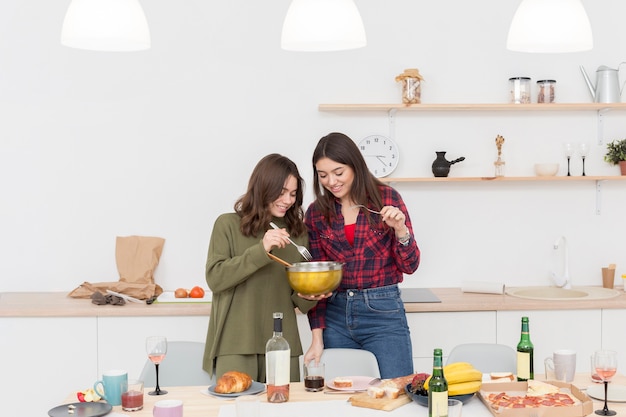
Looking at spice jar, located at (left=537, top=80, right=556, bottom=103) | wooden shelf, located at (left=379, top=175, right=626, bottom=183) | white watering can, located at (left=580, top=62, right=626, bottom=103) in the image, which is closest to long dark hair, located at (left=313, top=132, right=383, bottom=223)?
wooden shelf, located at (left=379, top=175, right=626, bottom=183)

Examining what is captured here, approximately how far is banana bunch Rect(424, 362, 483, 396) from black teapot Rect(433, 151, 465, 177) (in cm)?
203

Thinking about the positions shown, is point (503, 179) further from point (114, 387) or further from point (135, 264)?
point (114, 387)

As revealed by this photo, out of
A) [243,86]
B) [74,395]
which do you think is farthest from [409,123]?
[74,395]

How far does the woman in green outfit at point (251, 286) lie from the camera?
2855 mm

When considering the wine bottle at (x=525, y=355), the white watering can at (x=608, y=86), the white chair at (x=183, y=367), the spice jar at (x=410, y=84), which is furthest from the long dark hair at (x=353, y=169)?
the white watering can at (x=608, y=86)

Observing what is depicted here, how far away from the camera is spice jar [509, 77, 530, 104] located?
14.0ft

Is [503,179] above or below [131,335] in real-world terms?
above

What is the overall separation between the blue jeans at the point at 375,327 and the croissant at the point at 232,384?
0.68 m

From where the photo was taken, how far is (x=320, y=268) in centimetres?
275

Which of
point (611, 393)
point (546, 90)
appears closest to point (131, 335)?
point (611, 393)

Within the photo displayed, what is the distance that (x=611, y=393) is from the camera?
2.41 meters

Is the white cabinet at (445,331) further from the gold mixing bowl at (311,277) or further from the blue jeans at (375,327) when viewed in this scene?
the gold mixing bowl at (311,277)

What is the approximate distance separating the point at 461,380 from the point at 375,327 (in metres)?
0.78

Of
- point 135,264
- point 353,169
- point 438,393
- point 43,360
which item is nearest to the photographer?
point 438,393
